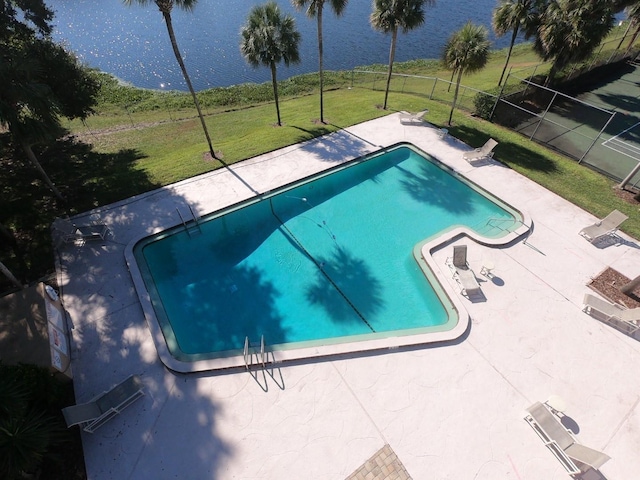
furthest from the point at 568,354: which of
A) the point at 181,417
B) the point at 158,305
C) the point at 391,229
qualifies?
the point at 158,305

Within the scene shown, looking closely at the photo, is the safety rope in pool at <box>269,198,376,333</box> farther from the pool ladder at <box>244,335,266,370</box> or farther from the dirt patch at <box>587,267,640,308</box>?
the dirt patch at <box>587,267,640,308</box>

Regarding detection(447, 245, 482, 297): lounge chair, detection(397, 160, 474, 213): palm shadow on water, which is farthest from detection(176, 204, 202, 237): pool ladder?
detection(447, 245, 482, 297): lounge chair

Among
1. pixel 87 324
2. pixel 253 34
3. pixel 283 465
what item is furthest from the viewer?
pixel 253 34

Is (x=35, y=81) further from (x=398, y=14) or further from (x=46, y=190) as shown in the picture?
(x=398, y=14)

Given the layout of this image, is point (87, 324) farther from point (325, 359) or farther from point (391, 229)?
point (391, 229)

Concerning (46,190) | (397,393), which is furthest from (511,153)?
(46,190)

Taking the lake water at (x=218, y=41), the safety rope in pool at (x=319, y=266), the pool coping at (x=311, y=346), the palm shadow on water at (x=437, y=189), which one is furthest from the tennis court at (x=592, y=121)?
the lake water at (x=218, y=41)

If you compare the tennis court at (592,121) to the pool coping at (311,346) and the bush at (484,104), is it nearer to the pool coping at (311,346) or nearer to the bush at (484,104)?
the bush at (484,104)
